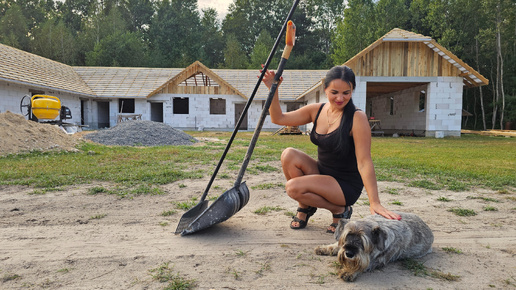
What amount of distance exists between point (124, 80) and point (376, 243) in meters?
27.5

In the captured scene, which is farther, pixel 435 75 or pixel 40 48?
pixel 40 48

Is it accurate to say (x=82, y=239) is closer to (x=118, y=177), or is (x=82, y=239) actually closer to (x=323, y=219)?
(x=323, y=219)

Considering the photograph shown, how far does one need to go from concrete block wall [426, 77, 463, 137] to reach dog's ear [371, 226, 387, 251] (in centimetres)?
1784

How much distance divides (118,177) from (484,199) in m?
5.73

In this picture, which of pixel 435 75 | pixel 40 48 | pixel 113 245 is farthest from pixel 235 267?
pixel 40 48

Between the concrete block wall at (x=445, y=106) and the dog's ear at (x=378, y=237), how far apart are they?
58.5 feet

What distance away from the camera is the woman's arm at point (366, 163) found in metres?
2.54

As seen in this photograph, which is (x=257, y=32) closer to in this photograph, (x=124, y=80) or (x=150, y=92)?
(x=124, y=80)

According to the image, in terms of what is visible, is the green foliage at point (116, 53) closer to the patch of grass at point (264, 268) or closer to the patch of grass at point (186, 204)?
the patch of grass at point (186, 204)

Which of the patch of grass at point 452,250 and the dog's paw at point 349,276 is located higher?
the dog's paw at point 349,276

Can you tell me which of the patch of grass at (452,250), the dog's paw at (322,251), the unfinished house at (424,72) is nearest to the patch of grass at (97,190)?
the dog's paw at (322,251)

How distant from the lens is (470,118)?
36.6 m

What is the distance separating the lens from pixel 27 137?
9219 millimetres

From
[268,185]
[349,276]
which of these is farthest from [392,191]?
[349,276]
